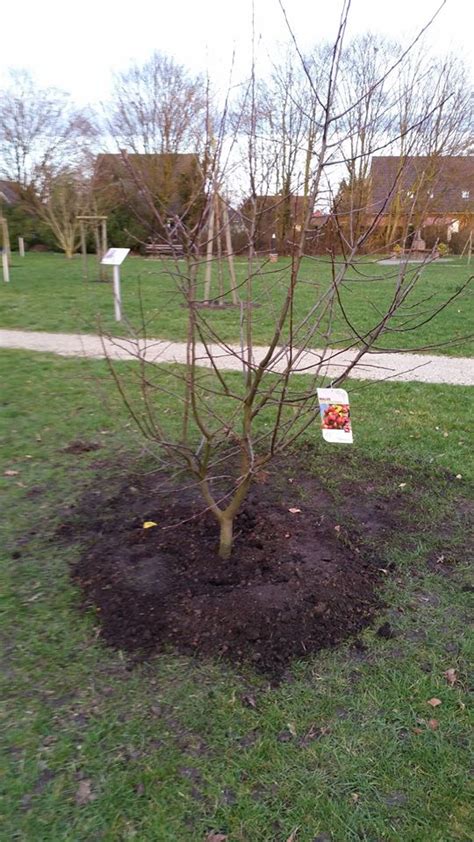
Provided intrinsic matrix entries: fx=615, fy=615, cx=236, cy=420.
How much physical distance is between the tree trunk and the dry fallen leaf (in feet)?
4.29

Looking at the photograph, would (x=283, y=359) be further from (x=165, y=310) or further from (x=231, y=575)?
(x=165, y=310)

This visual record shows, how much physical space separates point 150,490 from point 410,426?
98.8 inches

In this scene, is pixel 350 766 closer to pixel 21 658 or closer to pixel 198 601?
pixel 198 601

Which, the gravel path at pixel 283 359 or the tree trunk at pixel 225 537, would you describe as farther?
the gravel path at pixel 283 359

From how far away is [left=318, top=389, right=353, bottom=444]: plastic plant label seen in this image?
248 cm

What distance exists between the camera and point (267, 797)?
198cm

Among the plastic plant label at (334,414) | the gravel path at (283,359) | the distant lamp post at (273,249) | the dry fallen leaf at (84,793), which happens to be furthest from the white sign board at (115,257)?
the dry fallen leaf at (84,793)

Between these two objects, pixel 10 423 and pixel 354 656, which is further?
pixel 10 423

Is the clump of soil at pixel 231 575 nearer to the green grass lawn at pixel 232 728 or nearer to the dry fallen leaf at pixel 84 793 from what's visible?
the green grass lawn at pixel 232 728

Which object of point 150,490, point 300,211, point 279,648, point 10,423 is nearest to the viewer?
point 300,211

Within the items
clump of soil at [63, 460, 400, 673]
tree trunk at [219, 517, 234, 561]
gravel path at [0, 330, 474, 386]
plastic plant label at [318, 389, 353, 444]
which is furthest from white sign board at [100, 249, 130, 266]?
plastic plant label at [318, 389, 353, 444]

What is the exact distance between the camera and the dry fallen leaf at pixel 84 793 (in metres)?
1.94

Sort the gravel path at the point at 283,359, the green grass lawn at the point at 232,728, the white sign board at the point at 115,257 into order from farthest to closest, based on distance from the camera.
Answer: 1. the white sign board at the point at 115,257
2. the gravel path at the point at 283,359
3. the green grass lawn at the point at 232,728

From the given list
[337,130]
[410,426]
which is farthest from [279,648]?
[410,426]
